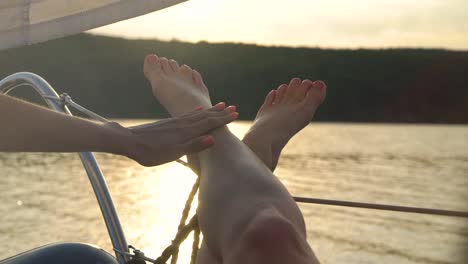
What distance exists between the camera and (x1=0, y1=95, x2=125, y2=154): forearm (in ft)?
2.54

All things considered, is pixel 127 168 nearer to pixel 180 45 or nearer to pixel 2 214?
pixel 180 45

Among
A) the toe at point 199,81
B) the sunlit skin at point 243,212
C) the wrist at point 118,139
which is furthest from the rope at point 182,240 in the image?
the toe at point 199,81

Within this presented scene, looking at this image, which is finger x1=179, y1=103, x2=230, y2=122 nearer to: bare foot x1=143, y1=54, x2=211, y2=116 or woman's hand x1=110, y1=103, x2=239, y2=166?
woman's hand x1=110, y1=103, x2=239, y2=166

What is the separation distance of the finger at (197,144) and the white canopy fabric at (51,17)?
0.17m

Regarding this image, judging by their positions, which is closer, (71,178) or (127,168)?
(71,178)

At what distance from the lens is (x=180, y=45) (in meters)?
13.4

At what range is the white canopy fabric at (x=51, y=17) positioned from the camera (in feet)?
3.03

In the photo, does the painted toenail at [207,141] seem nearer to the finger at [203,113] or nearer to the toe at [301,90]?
the finger at [203,113]

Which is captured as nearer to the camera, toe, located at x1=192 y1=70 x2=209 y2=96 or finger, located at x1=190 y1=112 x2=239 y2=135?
finger, located at x1=190 y1=112 x2=239 y2=135

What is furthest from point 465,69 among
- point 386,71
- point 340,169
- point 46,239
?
point 46,239

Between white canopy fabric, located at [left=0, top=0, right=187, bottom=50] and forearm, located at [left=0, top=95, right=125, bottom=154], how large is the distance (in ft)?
0.52

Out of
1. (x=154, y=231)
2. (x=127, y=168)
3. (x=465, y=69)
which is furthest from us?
(x=465, y=69)

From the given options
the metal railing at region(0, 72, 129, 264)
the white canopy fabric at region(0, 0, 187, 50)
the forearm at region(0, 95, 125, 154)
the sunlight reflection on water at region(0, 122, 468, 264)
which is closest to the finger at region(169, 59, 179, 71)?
the metal railing at region(0, 72, 129, 264)

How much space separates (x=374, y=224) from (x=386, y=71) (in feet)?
51.0
